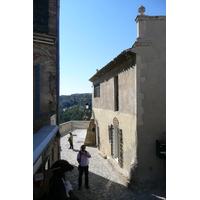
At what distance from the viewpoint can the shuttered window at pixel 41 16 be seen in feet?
19.1

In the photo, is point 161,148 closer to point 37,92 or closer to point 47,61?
point 37,92

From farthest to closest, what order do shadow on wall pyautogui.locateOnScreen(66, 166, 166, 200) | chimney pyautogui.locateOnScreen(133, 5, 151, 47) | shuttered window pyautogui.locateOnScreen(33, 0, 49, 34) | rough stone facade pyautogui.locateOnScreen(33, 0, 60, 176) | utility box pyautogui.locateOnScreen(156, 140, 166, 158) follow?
chimney pyautogui.locateOnScreen(133, 5, 151, 47) → utility box pyautogui.locateOnScreen(156, 140, 166, 158) → shadow on wall pyautogui.locateOnScreen(66, 166, 166, 200) → shuttered window pyautogui.locateOnScreen(33, 0, 49, 34) → rough stone facade pyautogui.locateOnScreen(33, 0, 60, 176)

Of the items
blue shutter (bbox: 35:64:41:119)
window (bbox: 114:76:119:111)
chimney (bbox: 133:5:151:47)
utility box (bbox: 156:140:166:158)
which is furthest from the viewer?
window (bbox: 114:76:119:111)

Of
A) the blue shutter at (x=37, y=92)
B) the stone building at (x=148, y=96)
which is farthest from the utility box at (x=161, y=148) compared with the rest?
the blue shutter at (x=37, y=92)

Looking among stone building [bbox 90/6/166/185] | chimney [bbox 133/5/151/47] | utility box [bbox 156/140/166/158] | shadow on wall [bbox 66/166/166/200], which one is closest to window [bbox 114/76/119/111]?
stone building [bbox 90/6/166/185]

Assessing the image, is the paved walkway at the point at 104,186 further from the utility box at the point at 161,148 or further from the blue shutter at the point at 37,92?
the blue shutter at the point at 37,92

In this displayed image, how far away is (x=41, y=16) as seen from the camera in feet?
19.9

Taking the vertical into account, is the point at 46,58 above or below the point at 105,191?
above

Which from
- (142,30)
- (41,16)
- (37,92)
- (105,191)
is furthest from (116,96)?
(41,16)

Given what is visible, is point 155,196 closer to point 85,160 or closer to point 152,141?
point 152,141

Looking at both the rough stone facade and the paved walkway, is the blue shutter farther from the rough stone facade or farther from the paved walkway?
the paved walkway

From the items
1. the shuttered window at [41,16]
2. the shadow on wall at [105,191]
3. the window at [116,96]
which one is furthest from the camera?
the window at [116,96]

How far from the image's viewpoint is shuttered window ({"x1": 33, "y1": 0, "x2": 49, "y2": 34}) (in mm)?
5834
